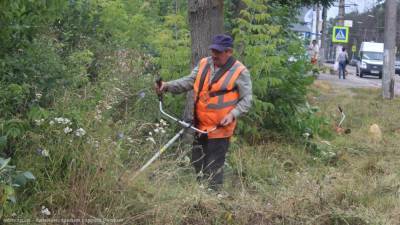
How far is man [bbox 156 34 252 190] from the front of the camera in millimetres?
6012

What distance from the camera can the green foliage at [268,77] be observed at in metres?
8.84

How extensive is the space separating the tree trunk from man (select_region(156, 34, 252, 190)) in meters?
1.21

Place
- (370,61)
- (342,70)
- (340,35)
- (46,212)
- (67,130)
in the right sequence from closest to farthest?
(46,212) < (67,130) < (340,35) < (342,70) < (370,61)

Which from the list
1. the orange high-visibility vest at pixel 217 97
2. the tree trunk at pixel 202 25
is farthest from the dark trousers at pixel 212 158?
the tree trunk at pixel 202 25

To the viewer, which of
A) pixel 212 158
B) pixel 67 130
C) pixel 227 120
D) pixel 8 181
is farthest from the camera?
pixel 212 158

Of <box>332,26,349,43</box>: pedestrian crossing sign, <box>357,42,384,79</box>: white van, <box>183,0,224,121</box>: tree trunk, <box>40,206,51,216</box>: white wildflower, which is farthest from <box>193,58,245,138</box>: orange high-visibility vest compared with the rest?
<box>357,42,384,79</box>: white van

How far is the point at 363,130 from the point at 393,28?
841cm

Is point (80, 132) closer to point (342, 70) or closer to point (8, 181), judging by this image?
point (8, 181)

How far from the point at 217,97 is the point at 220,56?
0.39 m

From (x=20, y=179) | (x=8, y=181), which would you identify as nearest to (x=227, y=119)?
(x=20, y=179)

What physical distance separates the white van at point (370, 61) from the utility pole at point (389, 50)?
70.1 feet

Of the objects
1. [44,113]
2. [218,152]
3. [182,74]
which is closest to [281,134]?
[182,74]

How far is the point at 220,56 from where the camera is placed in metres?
6.02

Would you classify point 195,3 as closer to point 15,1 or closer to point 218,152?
point 218,152
